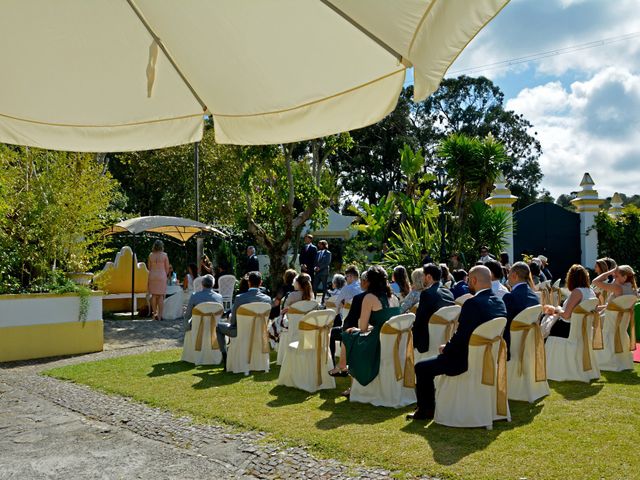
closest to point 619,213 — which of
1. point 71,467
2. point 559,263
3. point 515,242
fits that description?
point 559,263

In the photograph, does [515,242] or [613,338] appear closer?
[613,338]

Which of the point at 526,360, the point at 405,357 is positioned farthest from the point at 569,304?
the point at 405,357

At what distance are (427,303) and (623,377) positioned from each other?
301 centimetres

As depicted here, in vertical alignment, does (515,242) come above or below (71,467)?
above

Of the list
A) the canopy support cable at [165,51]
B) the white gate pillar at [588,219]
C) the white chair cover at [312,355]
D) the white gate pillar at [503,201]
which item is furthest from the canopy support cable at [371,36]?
the white gate pillar at [588,219]

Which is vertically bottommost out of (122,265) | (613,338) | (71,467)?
(71,467)

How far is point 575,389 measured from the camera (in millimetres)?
7203

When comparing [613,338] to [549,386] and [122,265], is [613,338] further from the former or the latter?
[122,265]

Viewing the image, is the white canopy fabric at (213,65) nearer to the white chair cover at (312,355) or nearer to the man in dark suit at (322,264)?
the white chair cover at (312,355)

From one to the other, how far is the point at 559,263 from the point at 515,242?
5.85ft

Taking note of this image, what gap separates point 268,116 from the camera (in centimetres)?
300

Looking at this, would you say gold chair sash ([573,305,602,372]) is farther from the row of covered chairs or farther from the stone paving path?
the stone paving path

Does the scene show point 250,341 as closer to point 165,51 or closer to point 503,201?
point 165,51

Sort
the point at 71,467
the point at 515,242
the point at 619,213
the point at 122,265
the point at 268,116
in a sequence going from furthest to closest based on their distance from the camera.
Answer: the point at 619,213
the point at 515,242
the point at 122,265
the point at 71,467
the point at 268,116
